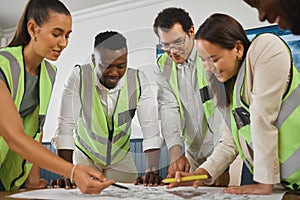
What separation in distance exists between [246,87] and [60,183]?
52cm

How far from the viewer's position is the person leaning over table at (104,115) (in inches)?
47.3

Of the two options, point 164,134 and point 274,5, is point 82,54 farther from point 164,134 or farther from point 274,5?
point 274,5

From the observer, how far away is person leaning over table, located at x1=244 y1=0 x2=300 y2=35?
0.38 meters

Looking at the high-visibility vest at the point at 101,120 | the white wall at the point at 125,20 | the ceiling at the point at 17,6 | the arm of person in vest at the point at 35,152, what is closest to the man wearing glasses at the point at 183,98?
the high-visibility vest at the point at 101,120

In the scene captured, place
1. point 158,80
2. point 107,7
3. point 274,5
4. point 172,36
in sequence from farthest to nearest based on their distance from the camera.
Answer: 1. point 107,7
2. point 158,80
3. point 172,36
4. point 274,5

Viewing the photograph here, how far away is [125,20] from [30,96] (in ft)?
4.41

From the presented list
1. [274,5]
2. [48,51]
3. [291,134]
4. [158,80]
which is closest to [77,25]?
[158,80]

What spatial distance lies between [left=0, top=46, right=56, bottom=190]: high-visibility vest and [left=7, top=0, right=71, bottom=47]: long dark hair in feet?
0.13

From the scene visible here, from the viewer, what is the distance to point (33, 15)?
0.98 meters

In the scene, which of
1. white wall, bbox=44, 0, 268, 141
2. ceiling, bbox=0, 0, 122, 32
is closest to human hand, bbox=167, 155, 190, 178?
white wall, bbox=44, 0, 268, 141

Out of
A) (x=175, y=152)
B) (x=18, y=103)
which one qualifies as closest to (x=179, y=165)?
(x=175, y=152)

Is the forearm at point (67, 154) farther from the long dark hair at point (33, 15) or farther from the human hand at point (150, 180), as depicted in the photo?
the long dark hair at point (33, 15)

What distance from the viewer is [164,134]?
1.17m

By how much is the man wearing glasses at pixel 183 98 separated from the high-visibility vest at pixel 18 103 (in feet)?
1.16
